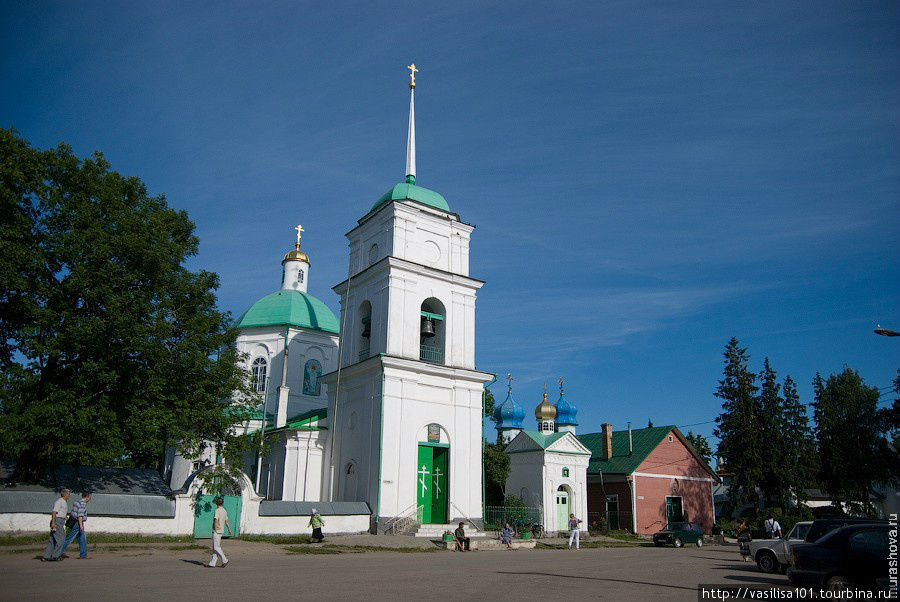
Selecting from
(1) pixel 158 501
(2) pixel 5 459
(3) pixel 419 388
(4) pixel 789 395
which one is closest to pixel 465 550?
(3) pixel 419 388

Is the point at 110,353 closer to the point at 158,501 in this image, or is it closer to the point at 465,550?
the point at 158,501

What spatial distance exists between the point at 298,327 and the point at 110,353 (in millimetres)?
16882

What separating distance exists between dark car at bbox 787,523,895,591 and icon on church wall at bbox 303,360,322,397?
2783 centimetres

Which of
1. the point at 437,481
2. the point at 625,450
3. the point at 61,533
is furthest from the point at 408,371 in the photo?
the point at 625,450

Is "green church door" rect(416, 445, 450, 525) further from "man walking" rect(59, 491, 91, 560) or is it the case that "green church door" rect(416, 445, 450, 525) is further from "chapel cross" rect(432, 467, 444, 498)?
"man walking" rect(59, 491, 91, 560)

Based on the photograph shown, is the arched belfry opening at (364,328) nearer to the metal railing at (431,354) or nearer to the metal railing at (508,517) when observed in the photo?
the metal railing at (431,354)

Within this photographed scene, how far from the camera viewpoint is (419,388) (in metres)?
26.2

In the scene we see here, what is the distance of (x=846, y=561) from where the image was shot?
10000 mm

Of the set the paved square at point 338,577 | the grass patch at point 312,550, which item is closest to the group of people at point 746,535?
the paved square at point 338,577

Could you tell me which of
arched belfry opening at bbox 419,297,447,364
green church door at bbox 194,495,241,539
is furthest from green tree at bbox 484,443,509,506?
green church door at bbox 194,495,241,539

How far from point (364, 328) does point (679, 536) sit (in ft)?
60.4

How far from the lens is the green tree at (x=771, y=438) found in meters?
38.7

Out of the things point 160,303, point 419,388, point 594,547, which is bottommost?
point 594,547

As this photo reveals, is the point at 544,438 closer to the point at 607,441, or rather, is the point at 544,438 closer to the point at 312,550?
the point at 607,441
